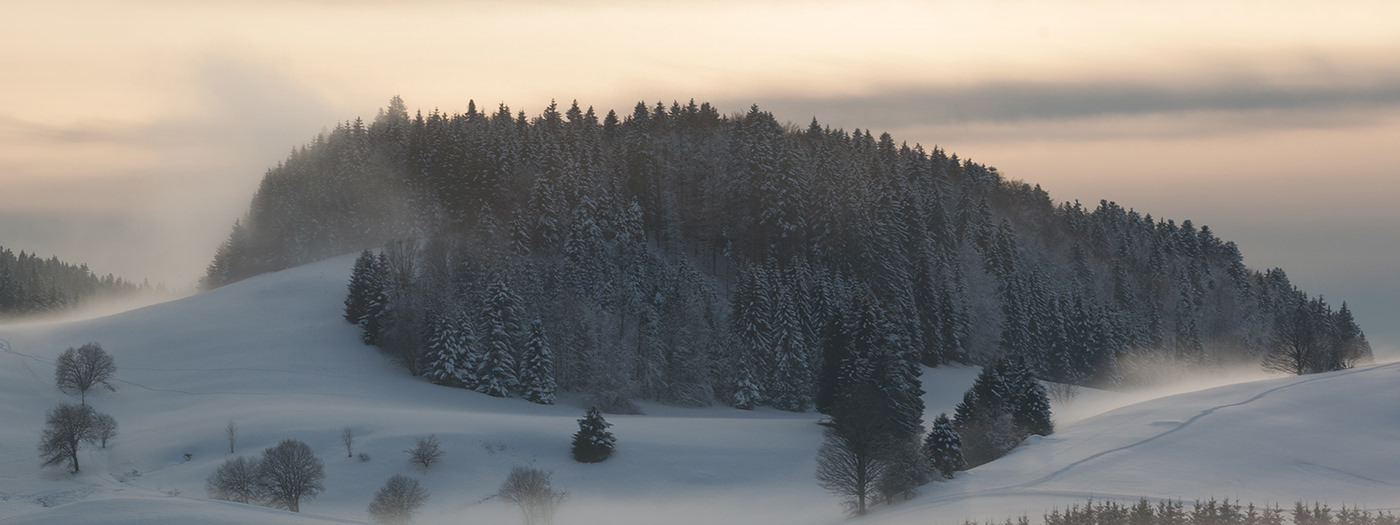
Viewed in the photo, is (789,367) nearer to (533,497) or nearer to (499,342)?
(499,342)

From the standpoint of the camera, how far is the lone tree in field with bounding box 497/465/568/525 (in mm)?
53906

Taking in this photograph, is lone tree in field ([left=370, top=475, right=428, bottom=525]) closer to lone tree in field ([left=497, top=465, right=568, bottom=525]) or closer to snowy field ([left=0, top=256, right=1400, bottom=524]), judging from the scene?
snowy field ([left=0, top=256, right=1400, bottom=524])

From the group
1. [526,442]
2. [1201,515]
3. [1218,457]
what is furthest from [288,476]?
[1218,457]

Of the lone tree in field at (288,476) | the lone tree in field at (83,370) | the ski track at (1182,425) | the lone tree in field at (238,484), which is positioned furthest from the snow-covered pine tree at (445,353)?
the ski track at (1182,425)

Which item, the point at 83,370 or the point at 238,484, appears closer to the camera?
the point at 238,484

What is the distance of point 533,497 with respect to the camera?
2121 inches

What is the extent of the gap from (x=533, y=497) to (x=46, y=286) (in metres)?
112

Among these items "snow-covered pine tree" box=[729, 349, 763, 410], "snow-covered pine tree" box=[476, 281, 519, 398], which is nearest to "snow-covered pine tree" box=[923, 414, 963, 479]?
"snow-covered pine tree" box=[729, 349, 763, 410]

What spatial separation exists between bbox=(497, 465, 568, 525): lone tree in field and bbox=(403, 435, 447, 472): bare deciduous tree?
294 inches

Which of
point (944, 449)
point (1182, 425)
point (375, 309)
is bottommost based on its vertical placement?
point (944, 449)

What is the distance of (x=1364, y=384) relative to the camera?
180 feet

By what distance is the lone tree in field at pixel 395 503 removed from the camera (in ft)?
174

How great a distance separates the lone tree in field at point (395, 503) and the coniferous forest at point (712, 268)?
25.5 metres

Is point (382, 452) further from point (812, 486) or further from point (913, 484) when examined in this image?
point (913, 484)
